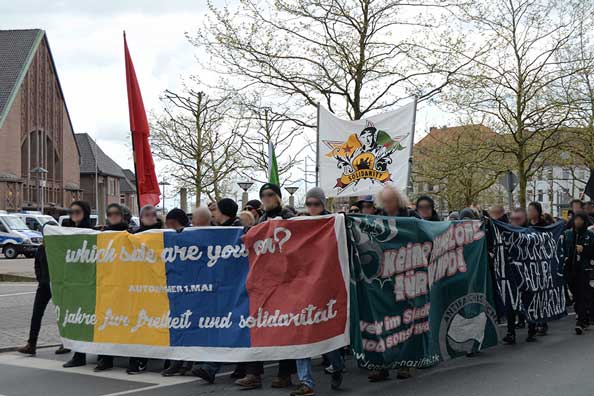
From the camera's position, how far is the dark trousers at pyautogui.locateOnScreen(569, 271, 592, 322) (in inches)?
423

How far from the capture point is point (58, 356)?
9398 millimetres

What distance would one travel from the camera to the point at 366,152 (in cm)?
1128

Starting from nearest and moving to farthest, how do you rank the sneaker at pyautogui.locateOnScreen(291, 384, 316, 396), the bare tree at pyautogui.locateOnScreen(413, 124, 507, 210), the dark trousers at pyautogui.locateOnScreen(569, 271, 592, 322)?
1. the sneaker at pyautogui.locateOnScreen(291, 384, 316, 396)
2. the dark trousers at pyautogui.locateOnScreen(569, 271, 592, 322)
3. the bare tree at pyautogui.locateOnScreen(413, 124, 507, 210)

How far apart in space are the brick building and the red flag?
5370 centimetres

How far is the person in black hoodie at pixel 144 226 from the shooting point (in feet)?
26.9

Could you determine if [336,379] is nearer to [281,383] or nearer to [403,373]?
[281,383]

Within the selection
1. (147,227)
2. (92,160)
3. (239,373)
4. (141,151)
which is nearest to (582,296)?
(239,373)

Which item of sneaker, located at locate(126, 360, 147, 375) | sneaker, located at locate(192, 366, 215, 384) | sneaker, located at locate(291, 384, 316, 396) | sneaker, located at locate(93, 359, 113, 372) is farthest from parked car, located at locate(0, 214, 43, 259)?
sneaker, located at locate(291, 384, 316, 396)

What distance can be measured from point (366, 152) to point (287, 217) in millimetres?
3922

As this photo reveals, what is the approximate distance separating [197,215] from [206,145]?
29.7m

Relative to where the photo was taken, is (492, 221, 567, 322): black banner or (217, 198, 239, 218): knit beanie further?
(492, 221, 567, 322): black banner

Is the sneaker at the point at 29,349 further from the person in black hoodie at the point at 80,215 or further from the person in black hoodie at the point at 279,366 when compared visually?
the person in black hoodie at the point at 279,366

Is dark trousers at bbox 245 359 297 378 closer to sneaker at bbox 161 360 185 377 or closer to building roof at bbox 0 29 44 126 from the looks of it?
sneaker at bbox 161 360 185 377

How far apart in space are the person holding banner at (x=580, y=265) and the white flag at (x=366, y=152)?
2.73 metres
